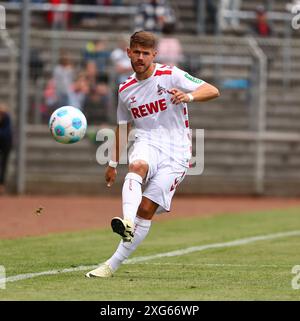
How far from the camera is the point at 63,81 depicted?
25297mm

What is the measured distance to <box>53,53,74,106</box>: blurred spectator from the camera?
2523 cm

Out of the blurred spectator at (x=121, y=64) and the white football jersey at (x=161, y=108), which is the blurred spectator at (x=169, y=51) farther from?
the white football jersey at (x=161, y=108)

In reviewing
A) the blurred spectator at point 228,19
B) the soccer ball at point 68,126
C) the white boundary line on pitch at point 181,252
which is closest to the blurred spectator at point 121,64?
the blurred spectator at point 228,19

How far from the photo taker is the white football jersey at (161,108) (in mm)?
10703

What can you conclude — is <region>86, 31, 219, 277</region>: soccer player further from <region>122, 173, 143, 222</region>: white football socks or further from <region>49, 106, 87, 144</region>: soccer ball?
<region>49, 106, 87, 144</region>: soccer ball

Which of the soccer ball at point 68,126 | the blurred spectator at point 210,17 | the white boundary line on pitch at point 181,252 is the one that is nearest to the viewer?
the white boundary line on pitch at point 181,252

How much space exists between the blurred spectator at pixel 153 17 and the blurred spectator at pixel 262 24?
2.61m

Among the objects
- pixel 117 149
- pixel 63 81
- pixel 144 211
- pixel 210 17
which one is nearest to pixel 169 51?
pixel 63 81

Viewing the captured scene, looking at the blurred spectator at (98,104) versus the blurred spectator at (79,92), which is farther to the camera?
the blurred spectator at (98,104)

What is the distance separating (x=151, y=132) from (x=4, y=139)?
46.9 ft

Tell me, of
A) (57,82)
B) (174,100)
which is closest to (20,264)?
(174,100)

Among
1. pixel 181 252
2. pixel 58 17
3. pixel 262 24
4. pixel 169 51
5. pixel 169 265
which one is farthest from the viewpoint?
pixel 262 24

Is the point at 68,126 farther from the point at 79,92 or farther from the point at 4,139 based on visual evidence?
the point at 79,92

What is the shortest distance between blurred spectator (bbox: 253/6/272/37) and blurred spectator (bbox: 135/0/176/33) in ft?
8.57
